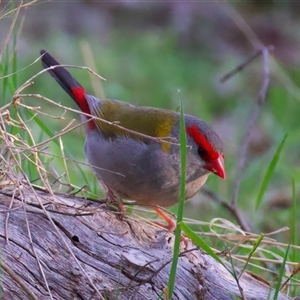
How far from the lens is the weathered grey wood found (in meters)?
2.62

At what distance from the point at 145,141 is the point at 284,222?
5.58ft

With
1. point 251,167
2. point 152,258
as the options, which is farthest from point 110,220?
point 251,167

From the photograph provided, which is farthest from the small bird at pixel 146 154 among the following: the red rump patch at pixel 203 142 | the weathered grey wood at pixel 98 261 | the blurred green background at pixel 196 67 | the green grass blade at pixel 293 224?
the blurred green background at pixel 196 67

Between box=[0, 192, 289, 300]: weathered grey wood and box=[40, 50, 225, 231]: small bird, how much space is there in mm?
416

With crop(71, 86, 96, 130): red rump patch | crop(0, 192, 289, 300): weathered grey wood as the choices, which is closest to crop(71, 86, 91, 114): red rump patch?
crop(71, 86, 96, 130): red rump patch

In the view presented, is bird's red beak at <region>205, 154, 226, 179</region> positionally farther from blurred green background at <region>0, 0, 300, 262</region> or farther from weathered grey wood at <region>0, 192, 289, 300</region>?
blurred green background at <region>0, 0, 300, 262</region>

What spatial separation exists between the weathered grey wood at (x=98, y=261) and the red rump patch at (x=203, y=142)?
29.5 inches

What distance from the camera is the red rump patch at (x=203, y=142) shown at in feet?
12.5

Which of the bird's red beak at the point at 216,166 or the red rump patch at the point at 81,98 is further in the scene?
the red rump patch at the point at 81,98

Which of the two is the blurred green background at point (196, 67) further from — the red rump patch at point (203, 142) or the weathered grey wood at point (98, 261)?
the weathered grey wood at point (98, 261)

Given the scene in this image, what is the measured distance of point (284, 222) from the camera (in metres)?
5.00

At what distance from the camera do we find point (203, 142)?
3838mm

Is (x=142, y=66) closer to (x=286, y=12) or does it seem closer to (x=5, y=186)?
(x=286, y=12)

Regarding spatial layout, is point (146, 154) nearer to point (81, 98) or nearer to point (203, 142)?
point (203, 142)
